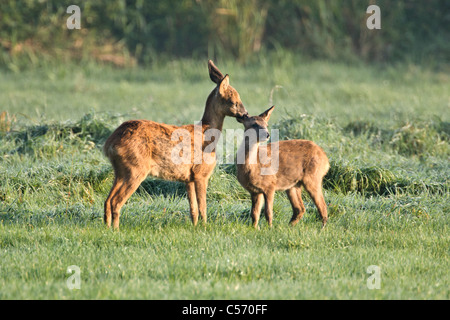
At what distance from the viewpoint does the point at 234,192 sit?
8.50 meters

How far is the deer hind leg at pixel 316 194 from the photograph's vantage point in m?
7.28

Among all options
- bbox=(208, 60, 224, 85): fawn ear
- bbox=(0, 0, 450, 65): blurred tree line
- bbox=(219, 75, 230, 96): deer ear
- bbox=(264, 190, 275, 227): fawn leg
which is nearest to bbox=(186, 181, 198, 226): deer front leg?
bbox=(264, 190, 275, 227): fawn leg

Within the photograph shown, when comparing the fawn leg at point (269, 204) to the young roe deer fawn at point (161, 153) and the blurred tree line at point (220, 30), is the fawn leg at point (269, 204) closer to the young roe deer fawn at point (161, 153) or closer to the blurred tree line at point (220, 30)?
the young roe deer fawn at point (161, 153)

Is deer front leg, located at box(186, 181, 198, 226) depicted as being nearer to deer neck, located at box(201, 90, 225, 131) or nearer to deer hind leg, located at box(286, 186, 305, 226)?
deer neck, located at box(201, 90, 225, 131)

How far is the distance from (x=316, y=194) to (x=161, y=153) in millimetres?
1794

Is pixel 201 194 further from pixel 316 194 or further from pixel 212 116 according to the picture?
pixel 316 194

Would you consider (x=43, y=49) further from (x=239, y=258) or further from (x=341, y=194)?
(x=239, y=258)

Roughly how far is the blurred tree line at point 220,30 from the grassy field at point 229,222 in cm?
495

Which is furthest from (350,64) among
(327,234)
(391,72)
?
(327,234)

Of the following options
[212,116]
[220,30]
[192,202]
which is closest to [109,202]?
[192,202]

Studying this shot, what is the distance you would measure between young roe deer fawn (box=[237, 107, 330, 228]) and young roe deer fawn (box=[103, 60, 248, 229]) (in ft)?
1.09

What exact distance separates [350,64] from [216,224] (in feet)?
40.0

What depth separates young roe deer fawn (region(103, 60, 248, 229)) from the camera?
21.7ft

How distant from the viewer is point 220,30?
1867cm
